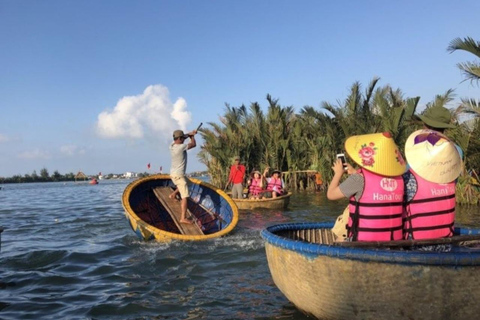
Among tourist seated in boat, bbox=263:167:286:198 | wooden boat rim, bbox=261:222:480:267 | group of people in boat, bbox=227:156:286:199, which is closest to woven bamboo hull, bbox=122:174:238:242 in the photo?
group of people in boat, bbox=227:156:286:199

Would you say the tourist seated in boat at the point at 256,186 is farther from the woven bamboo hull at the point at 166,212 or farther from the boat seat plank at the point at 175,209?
the boat seat plank at the point at 175,209

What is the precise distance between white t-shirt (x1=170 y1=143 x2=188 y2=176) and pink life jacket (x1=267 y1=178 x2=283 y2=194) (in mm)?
6623

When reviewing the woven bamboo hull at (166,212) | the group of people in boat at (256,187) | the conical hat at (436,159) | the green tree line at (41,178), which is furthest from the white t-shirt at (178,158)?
the green tree line at (41,178)

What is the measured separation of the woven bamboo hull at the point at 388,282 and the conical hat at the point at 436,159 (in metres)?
0.71

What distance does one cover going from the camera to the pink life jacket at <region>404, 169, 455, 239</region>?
3.84 meters

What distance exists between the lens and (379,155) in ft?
12.8

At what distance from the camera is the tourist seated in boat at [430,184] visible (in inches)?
150

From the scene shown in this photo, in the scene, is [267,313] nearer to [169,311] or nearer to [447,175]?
[169,311]

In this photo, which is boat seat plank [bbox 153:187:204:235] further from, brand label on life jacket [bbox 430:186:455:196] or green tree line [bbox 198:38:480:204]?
green tree line [bbox 198:38:480:204]

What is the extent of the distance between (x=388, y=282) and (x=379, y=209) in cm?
74

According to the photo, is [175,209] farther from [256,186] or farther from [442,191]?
[442,191]

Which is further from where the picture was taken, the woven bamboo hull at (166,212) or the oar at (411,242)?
the woven bamboo hull at (166,212)

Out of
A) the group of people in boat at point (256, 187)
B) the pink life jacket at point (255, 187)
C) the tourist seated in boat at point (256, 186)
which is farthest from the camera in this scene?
the pink life jacket at point (255, 187)

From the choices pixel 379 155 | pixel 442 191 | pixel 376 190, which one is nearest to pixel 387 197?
pixel 376 190
